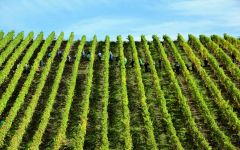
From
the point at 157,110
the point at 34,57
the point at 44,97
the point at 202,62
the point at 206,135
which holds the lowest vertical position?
the point at 206,135

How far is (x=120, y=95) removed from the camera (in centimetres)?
4219

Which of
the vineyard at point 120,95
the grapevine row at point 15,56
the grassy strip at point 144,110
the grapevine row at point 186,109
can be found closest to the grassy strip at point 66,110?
the vineyard at point 120,95

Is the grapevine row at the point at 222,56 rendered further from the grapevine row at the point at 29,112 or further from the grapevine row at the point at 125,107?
the grapevine row at the point at 29,112

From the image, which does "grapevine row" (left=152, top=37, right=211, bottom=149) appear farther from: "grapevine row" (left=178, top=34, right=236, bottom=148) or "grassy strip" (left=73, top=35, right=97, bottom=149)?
"grassy strip" (left=73, top=35, right=97, bottom=149)

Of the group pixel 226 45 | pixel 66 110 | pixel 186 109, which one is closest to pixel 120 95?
pixel 66 110

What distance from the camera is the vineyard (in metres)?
34.5

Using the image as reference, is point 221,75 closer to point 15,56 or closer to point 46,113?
point 46,113

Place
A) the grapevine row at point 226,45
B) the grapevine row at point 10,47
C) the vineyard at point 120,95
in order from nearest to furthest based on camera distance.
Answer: the vineyard at point 120,95 < the grapevine row at point 10,47 < the grapevine row at point 226,45

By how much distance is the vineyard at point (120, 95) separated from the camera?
3450 centimetres

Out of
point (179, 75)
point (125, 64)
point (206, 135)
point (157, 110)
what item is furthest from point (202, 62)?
point (206, 135)

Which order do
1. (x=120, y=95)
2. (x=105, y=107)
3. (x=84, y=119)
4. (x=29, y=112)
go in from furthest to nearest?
(x=120, y=95) < (x=105, y=107) < (x=29, y=112) < (x=84, y=119)

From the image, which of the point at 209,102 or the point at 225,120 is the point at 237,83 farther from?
the point at 225,120

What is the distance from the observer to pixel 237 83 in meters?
44.4

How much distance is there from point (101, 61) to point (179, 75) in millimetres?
9589
